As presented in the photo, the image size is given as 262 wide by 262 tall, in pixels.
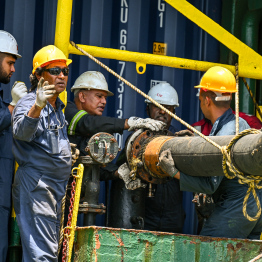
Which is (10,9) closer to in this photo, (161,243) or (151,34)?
(151,34)

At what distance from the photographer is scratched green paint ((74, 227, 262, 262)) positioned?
5227 millimetres

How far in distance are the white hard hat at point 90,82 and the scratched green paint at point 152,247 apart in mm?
2016

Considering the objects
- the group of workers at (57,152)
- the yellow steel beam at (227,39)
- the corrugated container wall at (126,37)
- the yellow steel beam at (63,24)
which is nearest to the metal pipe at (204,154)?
the group of workers at (57,152)

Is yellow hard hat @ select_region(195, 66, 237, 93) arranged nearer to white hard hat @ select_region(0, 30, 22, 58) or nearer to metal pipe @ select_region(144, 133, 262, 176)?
metal pipe @ select_region(144, 133, 262, 176)

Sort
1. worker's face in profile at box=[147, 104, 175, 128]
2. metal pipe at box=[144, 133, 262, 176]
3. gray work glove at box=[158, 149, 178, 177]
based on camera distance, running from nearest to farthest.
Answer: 1. metal pipe at box=[144, 133, 262, 176]
2. gray work glove at box=[158, 149, 178, 177]
3. worker's face in profile at box=[147, 104, 175, 128]

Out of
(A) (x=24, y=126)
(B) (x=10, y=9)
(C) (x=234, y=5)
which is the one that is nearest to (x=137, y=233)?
(A) (x=24, y=126)

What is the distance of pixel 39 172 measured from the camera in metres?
5.28

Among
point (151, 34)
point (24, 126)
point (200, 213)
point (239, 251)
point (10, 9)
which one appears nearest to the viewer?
point (24, 126)

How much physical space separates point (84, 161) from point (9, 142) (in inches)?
28.1

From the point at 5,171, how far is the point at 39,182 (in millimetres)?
726

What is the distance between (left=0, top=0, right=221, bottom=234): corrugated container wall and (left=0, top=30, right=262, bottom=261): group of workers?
0.74 meters

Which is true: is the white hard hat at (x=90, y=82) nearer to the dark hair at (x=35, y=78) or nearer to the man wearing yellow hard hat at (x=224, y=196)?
the dark hair at (x=35, y=78)

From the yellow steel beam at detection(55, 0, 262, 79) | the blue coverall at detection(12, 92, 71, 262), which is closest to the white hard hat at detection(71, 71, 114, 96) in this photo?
the yellow steel beam at detection(55, 0, 262, 79)

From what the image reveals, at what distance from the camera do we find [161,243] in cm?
530
